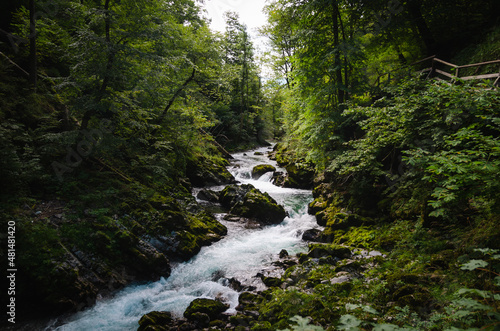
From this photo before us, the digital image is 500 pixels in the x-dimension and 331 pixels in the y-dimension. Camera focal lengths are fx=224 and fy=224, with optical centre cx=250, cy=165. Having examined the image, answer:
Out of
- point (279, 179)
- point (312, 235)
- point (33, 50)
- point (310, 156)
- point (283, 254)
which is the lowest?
point (283, 254)

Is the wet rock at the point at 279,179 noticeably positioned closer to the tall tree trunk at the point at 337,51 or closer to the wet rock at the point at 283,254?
the tall tree trunk at the point at 337,51

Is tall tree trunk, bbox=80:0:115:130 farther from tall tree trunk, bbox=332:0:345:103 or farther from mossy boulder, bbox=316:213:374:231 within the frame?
mossy boulder, bbox=316:213:374:231

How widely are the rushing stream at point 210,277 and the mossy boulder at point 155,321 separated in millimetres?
330

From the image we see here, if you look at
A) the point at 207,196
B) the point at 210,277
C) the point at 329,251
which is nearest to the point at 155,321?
the point at 210,277

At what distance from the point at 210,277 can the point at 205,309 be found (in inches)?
71.0

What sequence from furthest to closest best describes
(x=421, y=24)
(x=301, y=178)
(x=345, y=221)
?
(x=301, y=178)
(x=421, y=24)
(x=345, y=221)

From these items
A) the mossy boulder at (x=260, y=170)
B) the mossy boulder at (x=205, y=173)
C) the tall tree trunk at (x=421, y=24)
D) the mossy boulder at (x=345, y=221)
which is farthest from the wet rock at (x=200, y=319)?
the tall tree trunk at (x=421, y=24)

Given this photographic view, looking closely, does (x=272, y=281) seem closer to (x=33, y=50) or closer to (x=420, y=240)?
(x=420, y=240)

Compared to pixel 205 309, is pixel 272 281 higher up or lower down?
higher up

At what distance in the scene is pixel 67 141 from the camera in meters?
6.99

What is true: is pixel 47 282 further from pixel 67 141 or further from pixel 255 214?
pixel 255 214

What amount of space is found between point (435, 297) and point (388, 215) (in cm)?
447

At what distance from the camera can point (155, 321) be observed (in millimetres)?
5051

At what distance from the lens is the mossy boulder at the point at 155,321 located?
4865 millimetres
